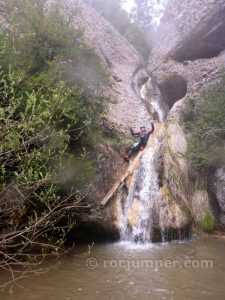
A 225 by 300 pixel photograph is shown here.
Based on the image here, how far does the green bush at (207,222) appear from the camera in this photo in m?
14.6

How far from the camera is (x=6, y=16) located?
41.5ft

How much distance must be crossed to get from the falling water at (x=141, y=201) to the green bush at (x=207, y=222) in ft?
8.04

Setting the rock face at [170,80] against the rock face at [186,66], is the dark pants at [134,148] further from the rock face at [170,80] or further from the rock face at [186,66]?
the rock face at [186,66]

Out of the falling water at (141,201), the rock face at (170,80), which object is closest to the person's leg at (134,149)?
the falling water at (141,201)

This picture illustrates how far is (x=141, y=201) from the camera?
554 inches

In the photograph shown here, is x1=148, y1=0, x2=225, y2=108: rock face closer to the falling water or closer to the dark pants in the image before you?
the dark pants

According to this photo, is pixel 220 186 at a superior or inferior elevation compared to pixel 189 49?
inferior

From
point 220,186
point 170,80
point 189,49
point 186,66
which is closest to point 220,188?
point 220,186

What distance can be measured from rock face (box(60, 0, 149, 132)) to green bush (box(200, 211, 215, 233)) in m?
6.14

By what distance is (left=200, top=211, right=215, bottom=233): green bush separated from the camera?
14602 millimetres

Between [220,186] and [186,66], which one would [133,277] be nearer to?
[220,186]

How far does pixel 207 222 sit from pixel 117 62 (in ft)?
55.2

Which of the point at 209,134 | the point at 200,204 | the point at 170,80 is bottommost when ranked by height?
the point at 200,204

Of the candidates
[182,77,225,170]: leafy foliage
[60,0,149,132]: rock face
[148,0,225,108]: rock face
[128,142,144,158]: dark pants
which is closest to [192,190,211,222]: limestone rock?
[182,77,225,170]: leafy foliage
